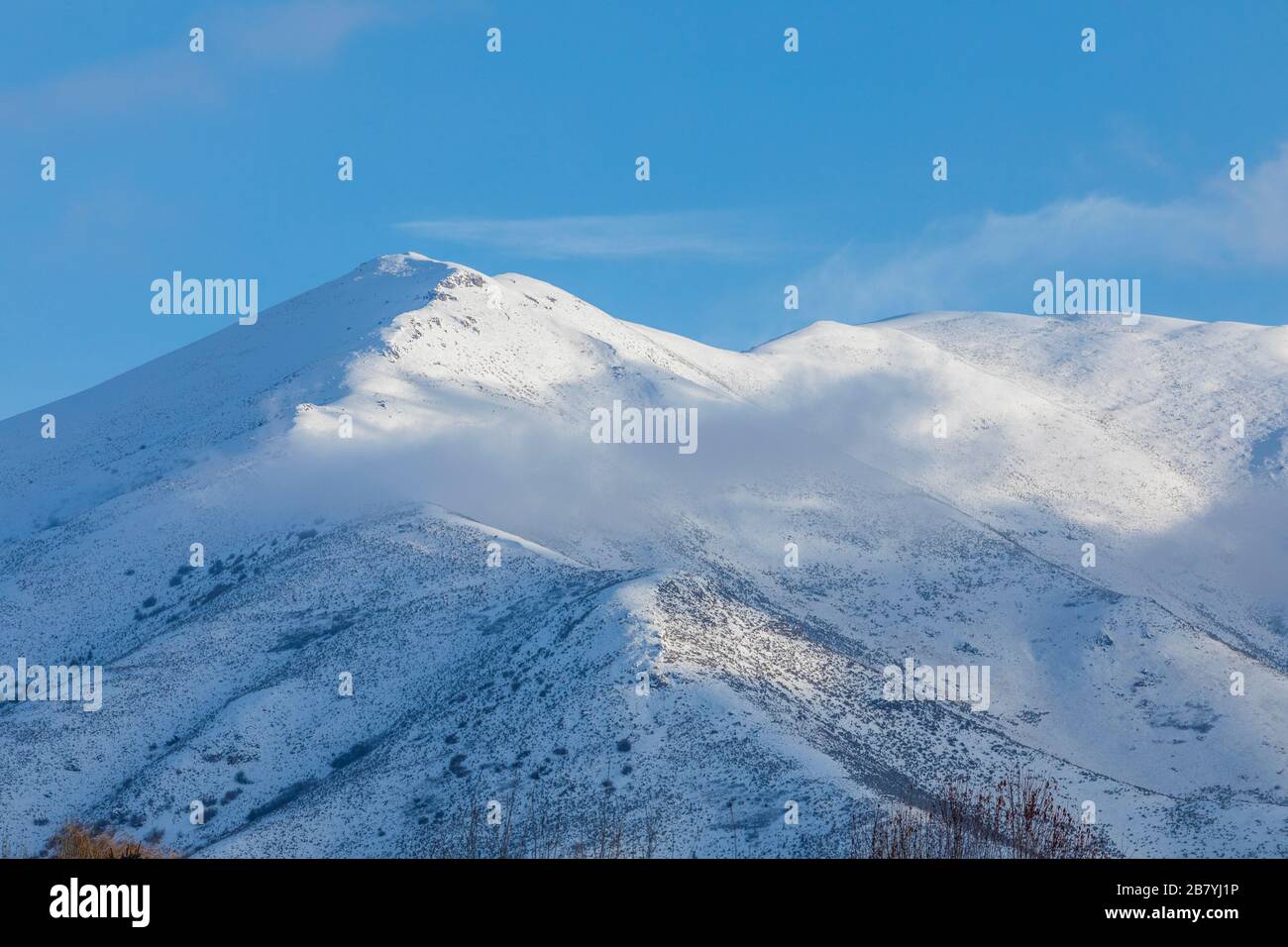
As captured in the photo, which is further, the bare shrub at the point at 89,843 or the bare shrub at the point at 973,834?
the bare shrub at the point at 89,843

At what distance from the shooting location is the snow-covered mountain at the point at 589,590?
221 feet

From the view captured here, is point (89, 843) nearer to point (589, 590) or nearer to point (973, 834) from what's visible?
point (589, 590)

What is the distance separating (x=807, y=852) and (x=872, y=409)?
13529 centimetres

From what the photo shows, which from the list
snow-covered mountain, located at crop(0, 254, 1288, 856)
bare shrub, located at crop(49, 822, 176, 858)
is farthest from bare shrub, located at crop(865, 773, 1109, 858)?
bare shrub, located at crop(49, 822, 176, 858)

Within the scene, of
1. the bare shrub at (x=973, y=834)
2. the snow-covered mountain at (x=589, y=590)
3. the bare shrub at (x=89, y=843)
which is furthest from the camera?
the snow-covered mountain at (x=589, y=590)

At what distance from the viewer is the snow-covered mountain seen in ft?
221

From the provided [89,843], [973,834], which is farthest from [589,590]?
[973,834]

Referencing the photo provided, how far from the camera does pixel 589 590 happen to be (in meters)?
84.2

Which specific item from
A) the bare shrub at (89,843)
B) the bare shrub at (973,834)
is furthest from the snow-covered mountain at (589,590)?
the bare shrub at (973,834)

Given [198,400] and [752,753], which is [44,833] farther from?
[198,400]

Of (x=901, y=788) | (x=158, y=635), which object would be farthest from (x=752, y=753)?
(x=158, y=635)

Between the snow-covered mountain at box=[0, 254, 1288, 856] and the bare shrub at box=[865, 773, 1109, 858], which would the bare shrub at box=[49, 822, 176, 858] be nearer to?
the snow-covered mountain at box=[0, 254, 1288, 856]

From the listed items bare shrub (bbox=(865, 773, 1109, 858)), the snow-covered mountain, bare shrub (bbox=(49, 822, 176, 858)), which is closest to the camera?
bare shrub (bbox=(865, 773, 1109, 858))

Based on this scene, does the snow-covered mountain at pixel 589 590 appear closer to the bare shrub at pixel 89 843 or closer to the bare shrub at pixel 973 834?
the bare shrub at pixel 89 843
